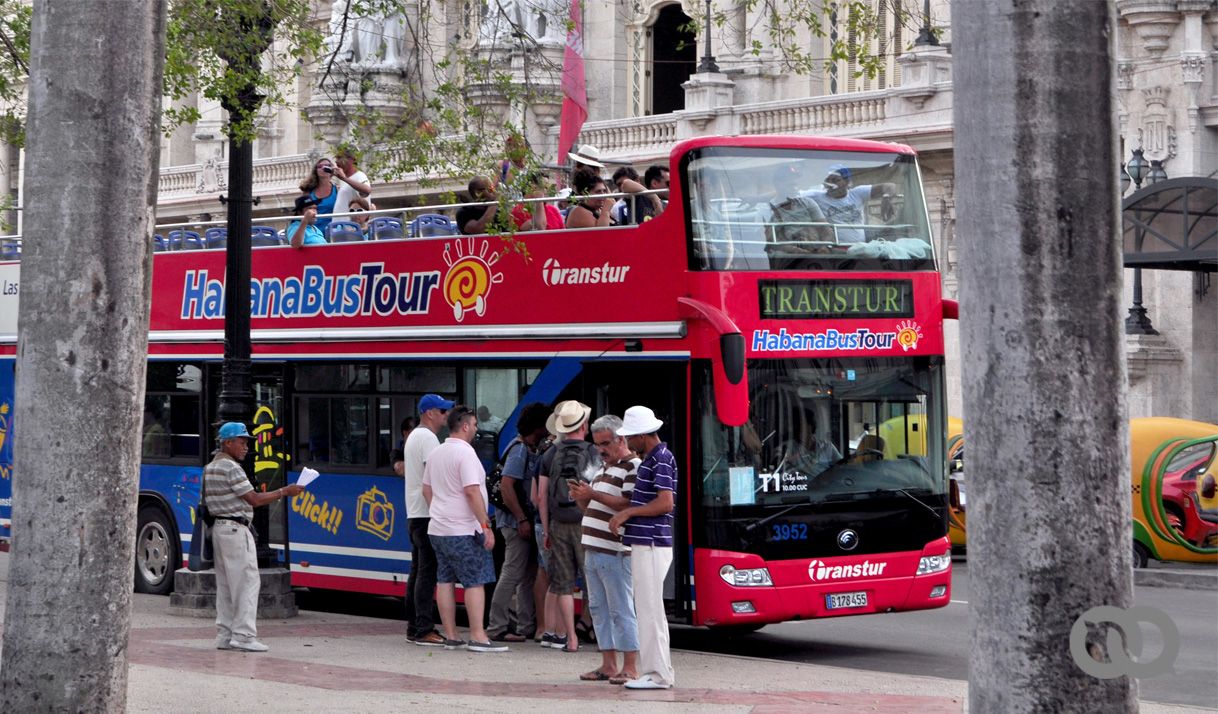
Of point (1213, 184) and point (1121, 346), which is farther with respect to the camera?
point (1213, 184)

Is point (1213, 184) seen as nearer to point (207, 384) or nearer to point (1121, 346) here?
point (207, 384)

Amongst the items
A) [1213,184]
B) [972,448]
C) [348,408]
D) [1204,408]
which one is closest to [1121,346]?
[972,448]

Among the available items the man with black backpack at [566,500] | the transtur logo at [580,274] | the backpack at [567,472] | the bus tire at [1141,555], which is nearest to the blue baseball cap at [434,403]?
the man with black backpack at [566,500]

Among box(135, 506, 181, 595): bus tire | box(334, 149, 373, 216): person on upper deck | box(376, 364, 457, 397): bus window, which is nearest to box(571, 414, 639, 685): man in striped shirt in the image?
box(376, 364, 457, 397): bus window

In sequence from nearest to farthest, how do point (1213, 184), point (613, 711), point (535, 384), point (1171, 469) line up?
point (613, 711) → point (535, 384) → point (1171, 469) → point (1213, 184)

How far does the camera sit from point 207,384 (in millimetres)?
17547

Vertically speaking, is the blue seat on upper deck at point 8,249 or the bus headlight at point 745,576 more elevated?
the blue seat on upper deck at point 8,249

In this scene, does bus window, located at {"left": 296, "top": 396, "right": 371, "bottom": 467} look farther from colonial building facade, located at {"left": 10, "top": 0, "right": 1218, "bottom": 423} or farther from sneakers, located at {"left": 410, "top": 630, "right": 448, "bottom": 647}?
colonial building facade, located at {"left": 10, "top": 0, "right": 1218, "bottom": 423}

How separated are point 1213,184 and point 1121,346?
19.3 m

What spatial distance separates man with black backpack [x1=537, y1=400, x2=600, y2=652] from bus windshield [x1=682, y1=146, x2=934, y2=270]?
142cm

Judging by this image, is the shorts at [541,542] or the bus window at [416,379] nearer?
the shorts at [541,542]

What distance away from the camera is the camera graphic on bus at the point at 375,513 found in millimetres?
15883

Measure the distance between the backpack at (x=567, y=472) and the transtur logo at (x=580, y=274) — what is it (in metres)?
1.40

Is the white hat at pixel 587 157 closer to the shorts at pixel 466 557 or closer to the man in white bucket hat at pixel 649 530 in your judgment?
the shorts at pixel 466 557
